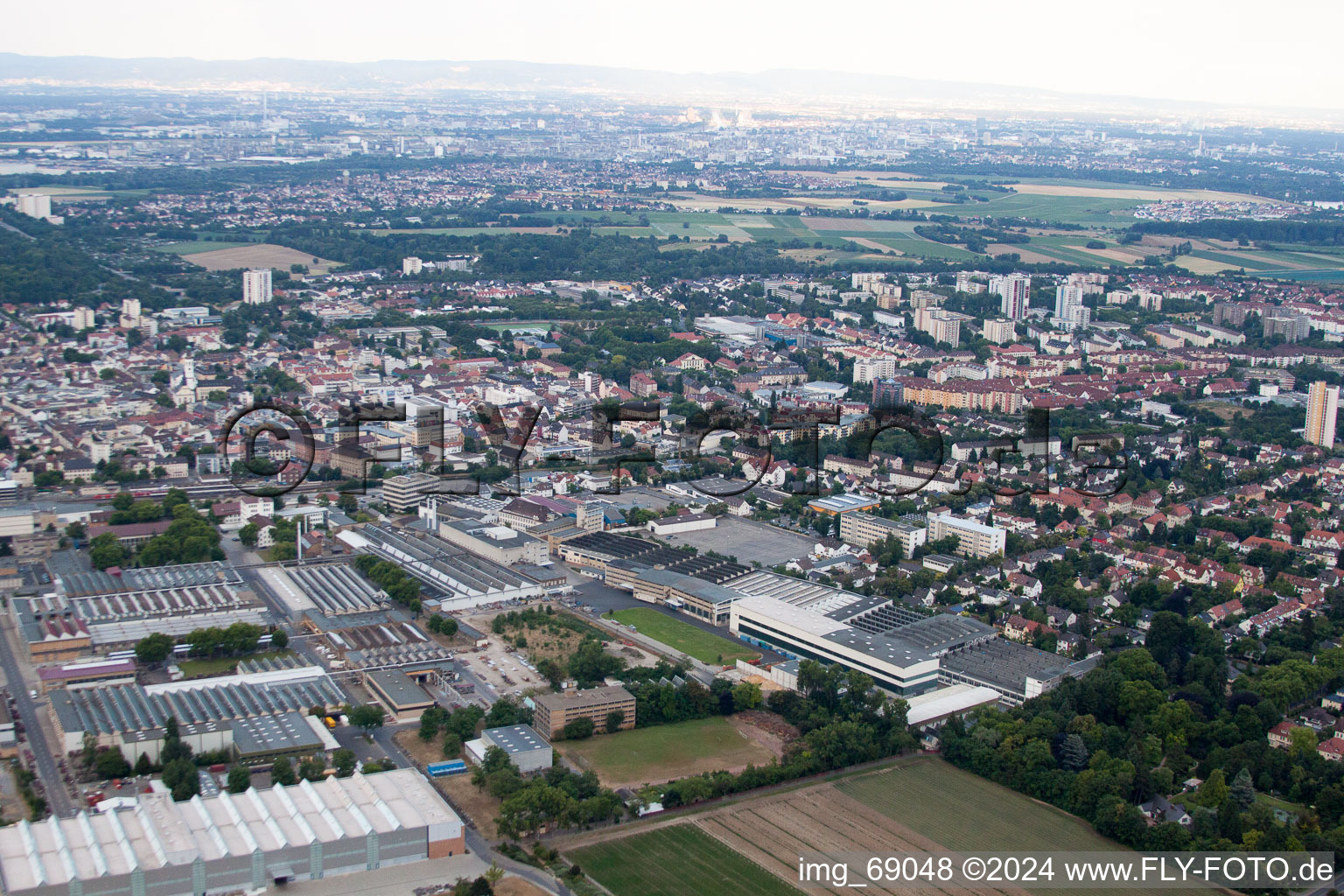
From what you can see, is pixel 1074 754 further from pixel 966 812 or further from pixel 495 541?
pixel 495 541

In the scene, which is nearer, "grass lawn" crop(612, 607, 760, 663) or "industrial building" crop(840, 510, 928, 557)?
"grass lawn" crop(612, 607, 760, 663)

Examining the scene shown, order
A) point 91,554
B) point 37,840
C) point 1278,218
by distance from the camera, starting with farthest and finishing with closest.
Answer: point 1278,218 < point 91,554 < point 37,840

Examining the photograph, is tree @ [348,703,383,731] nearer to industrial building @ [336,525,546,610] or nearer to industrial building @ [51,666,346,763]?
industrial building @ [51,666,346,763]

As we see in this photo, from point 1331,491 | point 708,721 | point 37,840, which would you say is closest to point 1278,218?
point 1331,491

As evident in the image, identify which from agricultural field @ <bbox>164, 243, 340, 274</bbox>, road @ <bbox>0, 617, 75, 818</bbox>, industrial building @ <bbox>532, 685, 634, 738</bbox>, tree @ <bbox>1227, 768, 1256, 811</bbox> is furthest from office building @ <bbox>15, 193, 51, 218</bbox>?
tree @ <bbox>1227, 768, 1256, 811</bbox>

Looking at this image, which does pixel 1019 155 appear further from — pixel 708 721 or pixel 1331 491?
pixel 708 721

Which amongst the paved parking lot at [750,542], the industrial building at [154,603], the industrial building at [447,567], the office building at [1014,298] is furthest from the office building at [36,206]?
the paved parking lot at [750,542]
